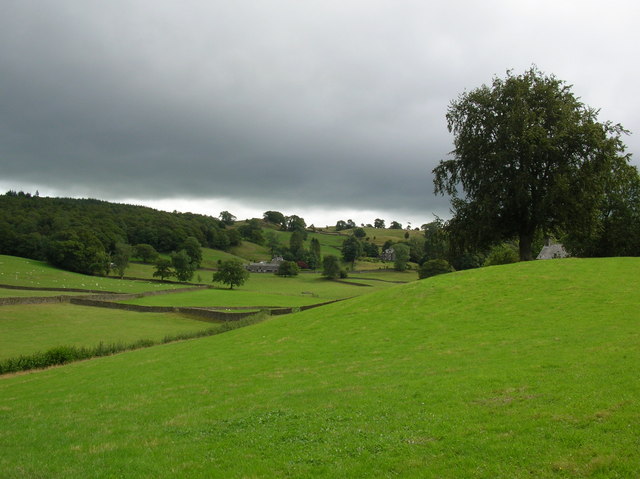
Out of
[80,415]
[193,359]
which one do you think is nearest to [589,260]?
[193,359]

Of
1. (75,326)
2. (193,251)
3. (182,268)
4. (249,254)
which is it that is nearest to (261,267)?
(249,254)

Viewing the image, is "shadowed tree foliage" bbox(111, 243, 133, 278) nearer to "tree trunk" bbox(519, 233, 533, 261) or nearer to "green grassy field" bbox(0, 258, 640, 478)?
"green grassy field" bbox(0, 258, 640, 478)

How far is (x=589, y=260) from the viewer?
3156 centimetres

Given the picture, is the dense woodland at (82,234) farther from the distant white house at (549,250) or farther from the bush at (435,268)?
the distant white house at (549,250)

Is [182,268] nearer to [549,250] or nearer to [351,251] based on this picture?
[351,251]

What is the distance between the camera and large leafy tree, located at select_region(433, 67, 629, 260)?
120 feet

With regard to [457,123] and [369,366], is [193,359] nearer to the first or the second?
[369,366]

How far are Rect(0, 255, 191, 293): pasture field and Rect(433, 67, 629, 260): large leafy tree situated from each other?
7017 cm

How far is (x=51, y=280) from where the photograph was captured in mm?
90750

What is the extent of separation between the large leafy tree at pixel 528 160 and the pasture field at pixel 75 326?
3334 centimetres

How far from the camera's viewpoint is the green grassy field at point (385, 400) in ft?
26.8

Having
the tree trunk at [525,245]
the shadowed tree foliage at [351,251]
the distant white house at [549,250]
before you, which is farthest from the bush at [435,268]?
the tree trunk at [525,245]

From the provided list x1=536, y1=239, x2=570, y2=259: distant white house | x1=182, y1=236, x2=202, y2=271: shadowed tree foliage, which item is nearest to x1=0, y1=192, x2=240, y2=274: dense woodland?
x1=182, y1=236, x2=202, y2=271: shadowed tree foliage

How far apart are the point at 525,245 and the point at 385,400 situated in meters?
34.8
